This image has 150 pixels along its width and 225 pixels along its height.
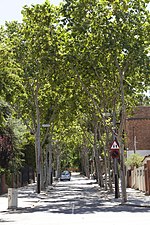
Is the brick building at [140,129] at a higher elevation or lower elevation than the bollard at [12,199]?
higher

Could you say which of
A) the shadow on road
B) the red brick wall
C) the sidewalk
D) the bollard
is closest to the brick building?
the red brick wall

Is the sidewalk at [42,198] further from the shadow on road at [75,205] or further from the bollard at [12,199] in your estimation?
the bollard at [12,199]

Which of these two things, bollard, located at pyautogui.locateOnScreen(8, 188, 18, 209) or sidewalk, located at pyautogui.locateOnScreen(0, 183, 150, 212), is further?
sidewalk, located at pyautogui.locateOnScreen(0, 183, 150, 212)

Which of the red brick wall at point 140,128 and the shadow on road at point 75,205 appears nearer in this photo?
the shadow on road at point 75,205

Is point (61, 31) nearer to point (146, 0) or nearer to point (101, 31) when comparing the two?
point (101, 31)

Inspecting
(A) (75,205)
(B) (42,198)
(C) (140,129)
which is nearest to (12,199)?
(A) (75,205)

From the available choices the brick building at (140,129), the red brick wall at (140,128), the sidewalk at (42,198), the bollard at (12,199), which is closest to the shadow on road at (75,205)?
the sidewalk at (42,198)

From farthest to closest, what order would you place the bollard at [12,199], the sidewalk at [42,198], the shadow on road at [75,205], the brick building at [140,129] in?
the brick building at [140,129] < the sidewalk at [42,198] < the bollard at [12,199] < the shadow on road at [75,205]

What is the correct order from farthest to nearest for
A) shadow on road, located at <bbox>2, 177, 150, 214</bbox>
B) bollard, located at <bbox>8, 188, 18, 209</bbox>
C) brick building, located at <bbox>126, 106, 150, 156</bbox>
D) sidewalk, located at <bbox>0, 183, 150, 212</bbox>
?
brick building, located at <bbox>126, 106, 150, 156</bbox>, sidewalk, located at <bbox>0, 183, 150, 212</bbox>, bollard, located at <bbox>8, 188, 18, 209</bbox>, shadow on road, located at <bbox>2, 177, 150, 214</bbox>

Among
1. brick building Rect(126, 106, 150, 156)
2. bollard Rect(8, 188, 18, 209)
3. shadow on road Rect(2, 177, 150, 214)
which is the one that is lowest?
shadow on road Rect(2, 177, 150, 214)

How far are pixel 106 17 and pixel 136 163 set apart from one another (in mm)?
22957

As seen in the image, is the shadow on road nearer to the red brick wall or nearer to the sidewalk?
the sidewalk

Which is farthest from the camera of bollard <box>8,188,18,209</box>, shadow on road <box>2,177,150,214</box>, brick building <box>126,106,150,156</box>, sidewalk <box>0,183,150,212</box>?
brick building <box>126,106,150,156</box>

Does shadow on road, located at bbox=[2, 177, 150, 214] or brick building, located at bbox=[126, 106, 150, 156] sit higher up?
brick building, located at bbox=[126, 106, 150, 156]
